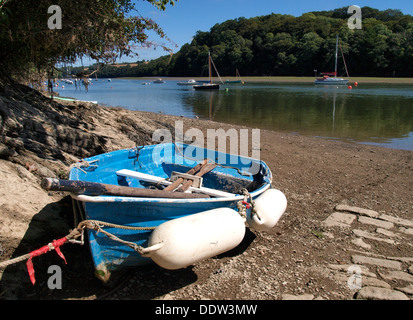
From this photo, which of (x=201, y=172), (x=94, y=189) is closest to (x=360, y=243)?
(x=201, y=172)

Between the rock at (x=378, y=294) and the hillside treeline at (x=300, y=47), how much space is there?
89.7 m

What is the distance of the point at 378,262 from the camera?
4.52 metres

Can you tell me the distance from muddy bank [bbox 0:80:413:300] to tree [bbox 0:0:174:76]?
879mm

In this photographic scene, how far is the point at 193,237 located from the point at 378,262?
9.45 ft

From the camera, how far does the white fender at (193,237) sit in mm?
3244

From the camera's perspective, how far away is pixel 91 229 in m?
3.61

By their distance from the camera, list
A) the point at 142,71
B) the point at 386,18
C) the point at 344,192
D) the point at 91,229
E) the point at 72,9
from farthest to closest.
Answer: the point at 142,71
the point at 386,18
the point at 344,192
the point at 72,9
the point at 91,229

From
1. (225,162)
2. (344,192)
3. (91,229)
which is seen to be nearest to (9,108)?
(91,229)

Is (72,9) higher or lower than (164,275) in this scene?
higher

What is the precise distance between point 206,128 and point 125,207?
38.8 ft

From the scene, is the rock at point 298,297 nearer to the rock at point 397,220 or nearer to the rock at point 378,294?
the rock at point 378,294

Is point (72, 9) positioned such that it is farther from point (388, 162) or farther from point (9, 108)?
point (388, 162)
